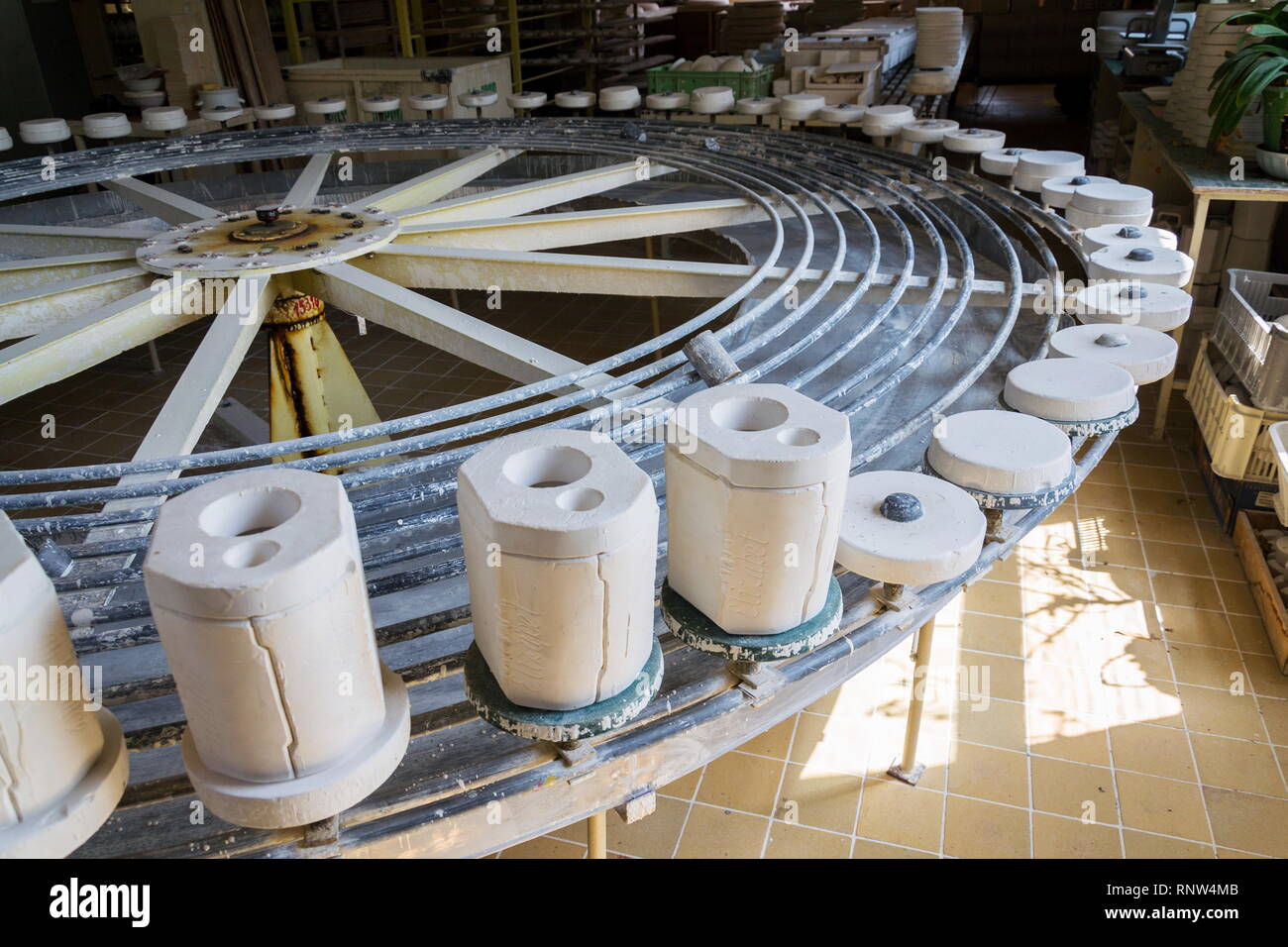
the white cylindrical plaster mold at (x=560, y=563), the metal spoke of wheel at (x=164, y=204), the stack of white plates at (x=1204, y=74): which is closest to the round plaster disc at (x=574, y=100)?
the metal spoke of wheel at (x=164, y=204)

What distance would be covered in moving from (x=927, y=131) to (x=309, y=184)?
2.73 meters

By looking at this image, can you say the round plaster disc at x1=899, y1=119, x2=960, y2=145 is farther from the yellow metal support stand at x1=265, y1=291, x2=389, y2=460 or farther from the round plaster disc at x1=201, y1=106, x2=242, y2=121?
the round plaster disc at x1=201, y1=106, x2=242, y2=121

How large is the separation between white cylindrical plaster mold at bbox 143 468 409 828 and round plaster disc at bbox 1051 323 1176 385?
189cm

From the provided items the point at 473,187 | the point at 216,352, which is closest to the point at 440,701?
the point at 216,352

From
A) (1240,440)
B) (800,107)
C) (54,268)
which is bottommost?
(1240,440)

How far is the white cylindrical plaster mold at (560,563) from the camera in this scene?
115cm

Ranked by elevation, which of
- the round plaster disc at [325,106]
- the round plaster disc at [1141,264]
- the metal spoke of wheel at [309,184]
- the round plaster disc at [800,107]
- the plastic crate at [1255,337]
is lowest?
the plastic crate at [1255,337]

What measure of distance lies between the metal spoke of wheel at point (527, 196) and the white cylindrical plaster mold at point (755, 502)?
2.50 m

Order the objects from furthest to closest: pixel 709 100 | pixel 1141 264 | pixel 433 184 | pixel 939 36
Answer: pixel 939 36 → pixel 709 100 → pixel 433 184 → pixel 1141 264

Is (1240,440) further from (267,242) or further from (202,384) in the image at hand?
(202,384)

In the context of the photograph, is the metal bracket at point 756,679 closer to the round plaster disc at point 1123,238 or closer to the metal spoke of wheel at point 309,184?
the round plaster disc at point 1123,238

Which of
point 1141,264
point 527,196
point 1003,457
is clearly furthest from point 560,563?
point 527,196

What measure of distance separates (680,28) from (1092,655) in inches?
438

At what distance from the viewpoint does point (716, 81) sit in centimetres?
609
